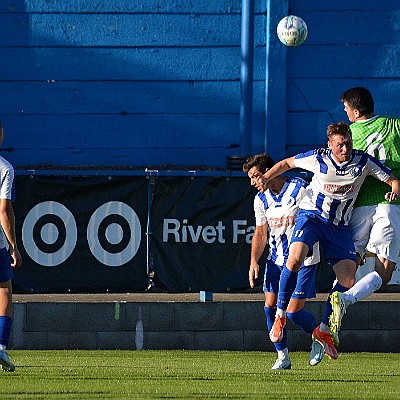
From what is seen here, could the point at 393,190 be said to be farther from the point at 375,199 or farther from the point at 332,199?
the point at 332,199

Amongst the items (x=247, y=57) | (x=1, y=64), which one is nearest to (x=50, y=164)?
(x=1, y=64)

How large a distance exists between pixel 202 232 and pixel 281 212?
3.10 m

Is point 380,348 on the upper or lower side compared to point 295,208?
lower

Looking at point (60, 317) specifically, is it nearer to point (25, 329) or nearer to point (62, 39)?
point (25, 329)

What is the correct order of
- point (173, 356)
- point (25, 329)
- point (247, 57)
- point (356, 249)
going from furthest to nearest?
point (247, 57)
point (25, 329)
point (173, 356)
point (356, 249)

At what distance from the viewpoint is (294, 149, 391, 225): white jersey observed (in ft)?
33.4

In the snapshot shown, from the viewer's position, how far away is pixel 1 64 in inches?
669

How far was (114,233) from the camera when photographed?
47.0 ft

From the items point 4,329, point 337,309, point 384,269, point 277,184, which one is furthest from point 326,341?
point 4,329

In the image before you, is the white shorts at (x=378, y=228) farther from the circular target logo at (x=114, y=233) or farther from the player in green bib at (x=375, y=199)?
the circular target logo at (x=114, y=233)

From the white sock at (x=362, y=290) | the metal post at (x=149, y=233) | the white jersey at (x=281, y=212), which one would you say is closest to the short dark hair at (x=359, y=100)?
the white jersey at (x=281, y=212)

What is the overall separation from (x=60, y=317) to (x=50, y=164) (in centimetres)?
366

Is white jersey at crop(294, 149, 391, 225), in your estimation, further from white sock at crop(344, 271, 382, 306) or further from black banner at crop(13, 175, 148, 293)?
black banner at crop(13, 175, 148, 293)

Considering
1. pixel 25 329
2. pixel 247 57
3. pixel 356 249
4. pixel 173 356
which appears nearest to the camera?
pixel 356 249
